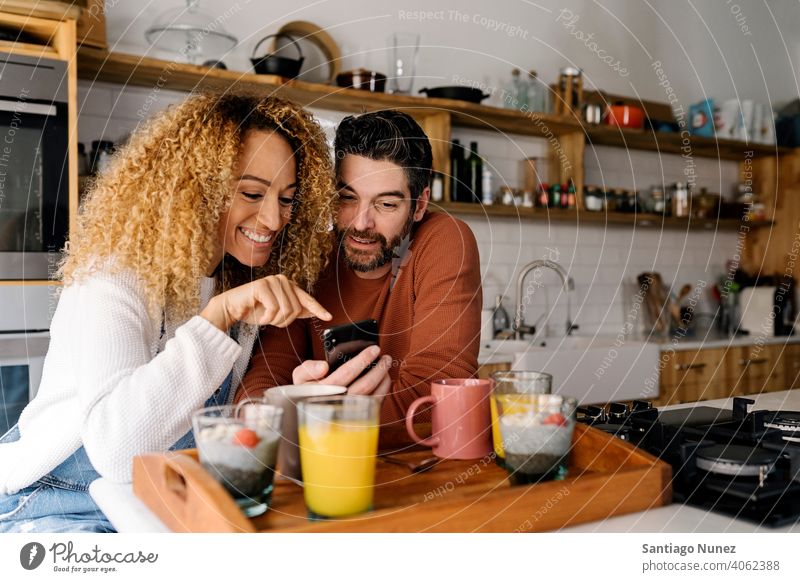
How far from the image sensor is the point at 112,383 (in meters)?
0.77

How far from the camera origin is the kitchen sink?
2.29m

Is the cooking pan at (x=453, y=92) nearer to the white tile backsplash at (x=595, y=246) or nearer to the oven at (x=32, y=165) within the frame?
the white tile backsplash at (x=595, y=246)

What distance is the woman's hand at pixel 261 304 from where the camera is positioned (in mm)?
853

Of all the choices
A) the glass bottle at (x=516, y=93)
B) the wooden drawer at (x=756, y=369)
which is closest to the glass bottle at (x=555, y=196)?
the glass bottle at (x=516, y=93)

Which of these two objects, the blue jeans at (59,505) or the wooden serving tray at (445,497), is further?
the blue jeans at (59,505)

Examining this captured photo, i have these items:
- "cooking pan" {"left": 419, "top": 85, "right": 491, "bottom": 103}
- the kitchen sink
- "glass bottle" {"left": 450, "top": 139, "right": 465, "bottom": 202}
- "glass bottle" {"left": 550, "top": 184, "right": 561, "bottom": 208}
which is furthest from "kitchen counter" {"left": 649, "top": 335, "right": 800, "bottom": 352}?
"cooking pan" {"left": 419, "top": 85, "right": 491, "bottom": 103}

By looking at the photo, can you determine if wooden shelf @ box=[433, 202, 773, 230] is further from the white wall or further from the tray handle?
the tray handle

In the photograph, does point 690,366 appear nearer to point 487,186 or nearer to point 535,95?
point 487,186

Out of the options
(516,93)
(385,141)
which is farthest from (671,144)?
(385,141)

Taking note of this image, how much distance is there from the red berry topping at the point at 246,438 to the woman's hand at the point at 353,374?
27 centimetres
